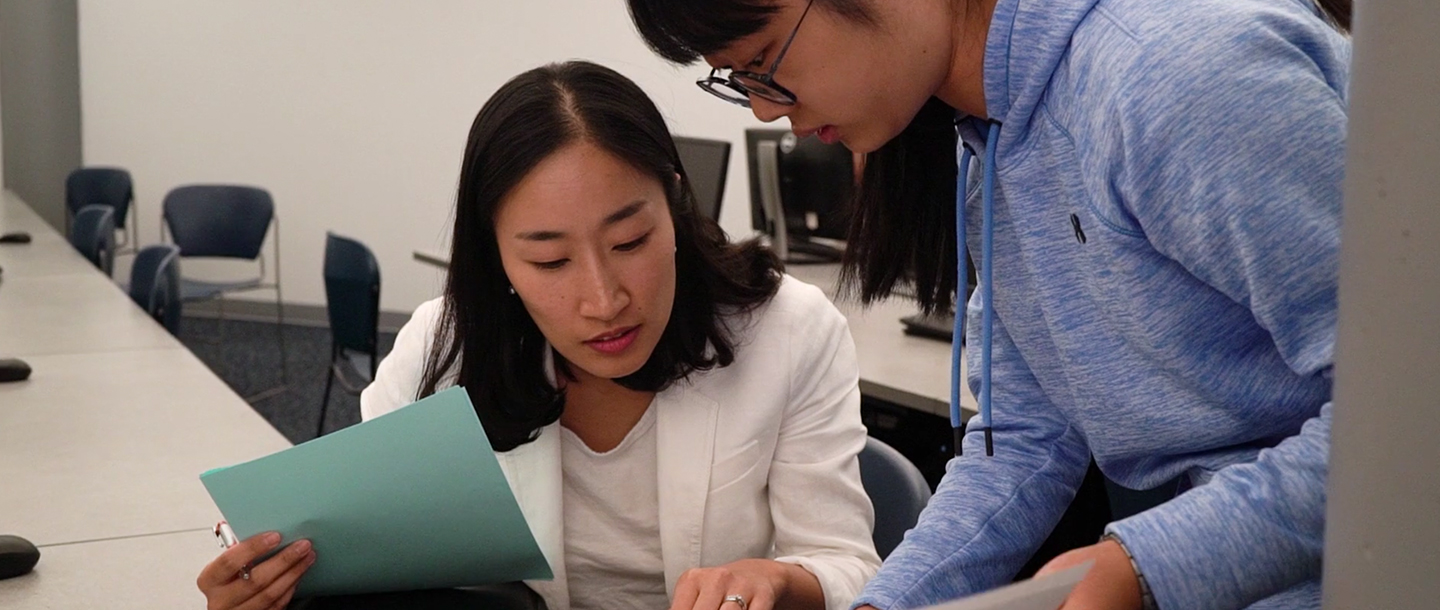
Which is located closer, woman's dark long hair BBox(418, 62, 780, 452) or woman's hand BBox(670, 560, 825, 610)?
woman's hand BBox(670, 560, 825, 610)

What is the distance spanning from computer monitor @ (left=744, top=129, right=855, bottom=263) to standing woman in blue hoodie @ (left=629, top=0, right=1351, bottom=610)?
284cm

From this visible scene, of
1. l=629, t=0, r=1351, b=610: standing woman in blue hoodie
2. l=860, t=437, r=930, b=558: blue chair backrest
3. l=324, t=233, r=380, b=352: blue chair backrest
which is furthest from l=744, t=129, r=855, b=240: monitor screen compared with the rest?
l=629, t=0, r=1351, b=610: standing woman in blue hoodie

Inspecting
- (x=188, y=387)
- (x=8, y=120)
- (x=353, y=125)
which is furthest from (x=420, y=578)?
(x=8, y=120)

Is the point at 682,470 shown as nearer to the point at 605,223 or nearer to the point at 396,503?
the point at 605,223

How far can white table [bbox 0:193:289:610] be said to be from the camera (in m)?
1.56

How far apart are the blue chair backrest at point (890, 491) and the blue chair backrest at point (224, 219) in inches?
190

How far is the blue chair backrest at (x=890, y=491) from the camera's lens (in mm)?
1557

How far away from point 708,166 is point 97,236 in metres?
2.46

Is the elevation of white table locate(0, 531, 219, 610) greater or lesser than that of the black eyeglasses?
lesser

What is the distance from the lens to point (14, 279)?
155 inches

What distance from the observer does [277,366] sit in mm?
6145

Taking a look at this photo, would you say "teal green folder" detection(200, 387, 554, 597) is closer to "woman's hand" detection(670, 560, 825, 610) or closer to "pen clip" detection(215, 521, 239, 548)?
"pen clip" detection(215, 521, 239, 548)

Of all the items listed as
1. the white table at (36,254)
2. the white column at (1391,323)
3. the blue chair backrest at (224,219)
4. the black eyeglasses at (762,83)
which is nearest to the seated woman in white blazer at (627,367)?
the black eyeglasses at (762,83)

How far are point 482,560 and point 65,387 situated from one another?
1.65 m
